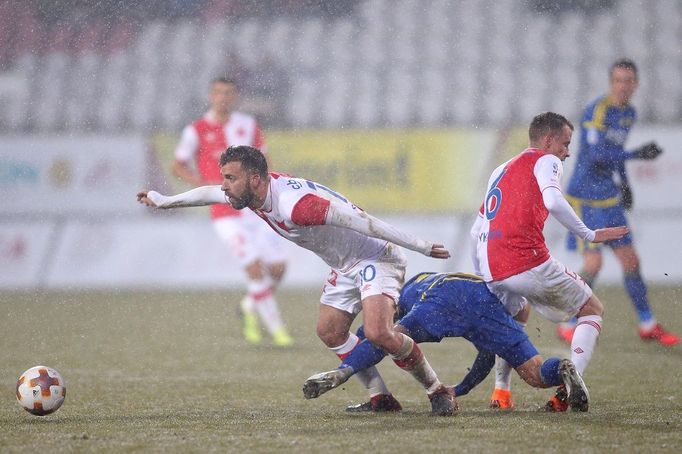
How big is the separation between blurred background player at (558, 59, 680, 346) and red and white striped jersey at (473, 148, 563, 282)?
3.31 m

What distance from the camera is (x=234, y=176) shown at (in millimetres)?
6176

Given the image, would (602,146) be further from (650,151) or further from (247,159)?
(247,159)

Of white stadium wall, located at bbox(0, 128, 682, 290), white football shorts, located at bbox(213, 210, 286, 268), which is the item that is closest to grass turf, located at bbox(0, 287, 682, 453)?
white football shorts, located at bbox(213, 210, 286, 268)

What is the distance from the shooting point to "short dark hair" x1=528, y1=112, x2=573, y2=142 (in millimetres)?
6539

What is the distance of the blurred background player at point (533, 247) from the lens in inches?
248

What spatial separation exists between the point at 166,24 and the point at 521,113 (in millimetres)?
6067

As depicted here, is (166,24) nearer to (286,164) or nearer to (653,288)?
(286,164)

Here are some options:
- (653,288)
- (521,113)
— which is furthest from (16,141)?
(653,288)

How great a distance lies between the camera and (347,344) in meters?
6.48

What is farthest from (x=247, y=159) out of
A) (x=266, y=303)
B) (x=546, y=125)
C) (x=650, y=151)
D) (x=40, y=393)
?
(x=650, y=151)

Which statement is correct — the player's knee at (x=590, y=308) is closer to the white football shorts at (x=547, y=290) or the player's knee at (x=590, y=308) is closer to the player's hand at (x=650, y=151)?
the white football shorts at (x=547, y=290)

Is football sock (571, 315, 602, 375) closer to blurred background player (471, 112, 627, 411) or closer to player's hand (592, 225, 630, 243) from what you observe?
blurred background player (471, 112, 627, 411)

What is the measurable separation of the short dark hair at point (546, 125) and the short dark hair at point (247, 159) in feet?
5.33

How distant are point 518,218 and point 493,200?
0.21 m
